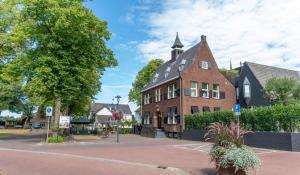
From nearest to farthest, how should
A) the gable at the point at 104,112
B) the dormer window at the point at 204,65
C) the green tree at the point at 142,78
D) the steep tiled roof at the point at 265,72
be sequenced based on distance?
the dormer window at the point at 204,65
the steep tiled roof at the point at 265,72
the green tree at the point at 142,78
the gable at the point at 104,112

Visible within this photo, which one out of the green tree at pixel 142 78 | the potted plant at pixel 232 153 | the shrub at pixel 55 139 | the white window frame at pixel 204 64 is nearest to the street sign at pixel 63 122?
the shrub at pixel 55 139

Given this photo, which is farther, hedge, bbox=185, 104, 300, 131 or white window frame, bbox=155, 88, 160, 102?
white window frame, bbox=155, 88, 160, 102

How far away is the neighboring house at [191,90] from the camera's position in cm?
3206

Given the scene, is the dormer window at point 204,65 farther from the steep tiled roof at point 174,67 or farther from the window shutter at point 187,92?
the window shutter at point 187,92

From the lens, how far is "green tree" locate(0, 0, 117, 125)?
23.9 metres

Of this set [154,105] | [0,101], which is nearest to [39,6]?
[154,105]

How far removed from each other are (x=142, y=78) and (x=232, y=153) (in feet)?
158

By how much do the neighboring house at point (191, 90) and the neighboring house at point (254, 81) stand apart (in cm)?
259

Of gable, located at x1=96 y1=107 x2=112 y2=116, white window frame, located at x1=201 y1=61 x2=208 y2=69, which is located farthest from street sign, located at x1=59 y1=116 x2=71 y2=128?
gable, located at x1=96 y1=107 x2=112 y2=116

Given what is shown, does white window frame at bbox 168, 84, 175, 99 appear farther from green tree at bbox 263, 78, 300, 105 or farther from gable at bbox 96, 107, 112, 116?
gable at bbox 96, 107, 112, 116

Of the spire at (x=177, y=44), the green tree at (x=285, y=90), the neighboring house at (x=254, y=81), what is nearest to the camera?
the green tree at (x=285, y=90)

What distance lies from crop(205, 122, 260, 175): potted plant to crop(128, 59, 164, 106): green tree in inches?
1735

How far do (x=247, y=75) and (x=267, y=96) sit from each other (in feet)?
22.0

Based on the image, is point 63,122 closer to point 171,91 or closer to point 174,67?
point 171,91
